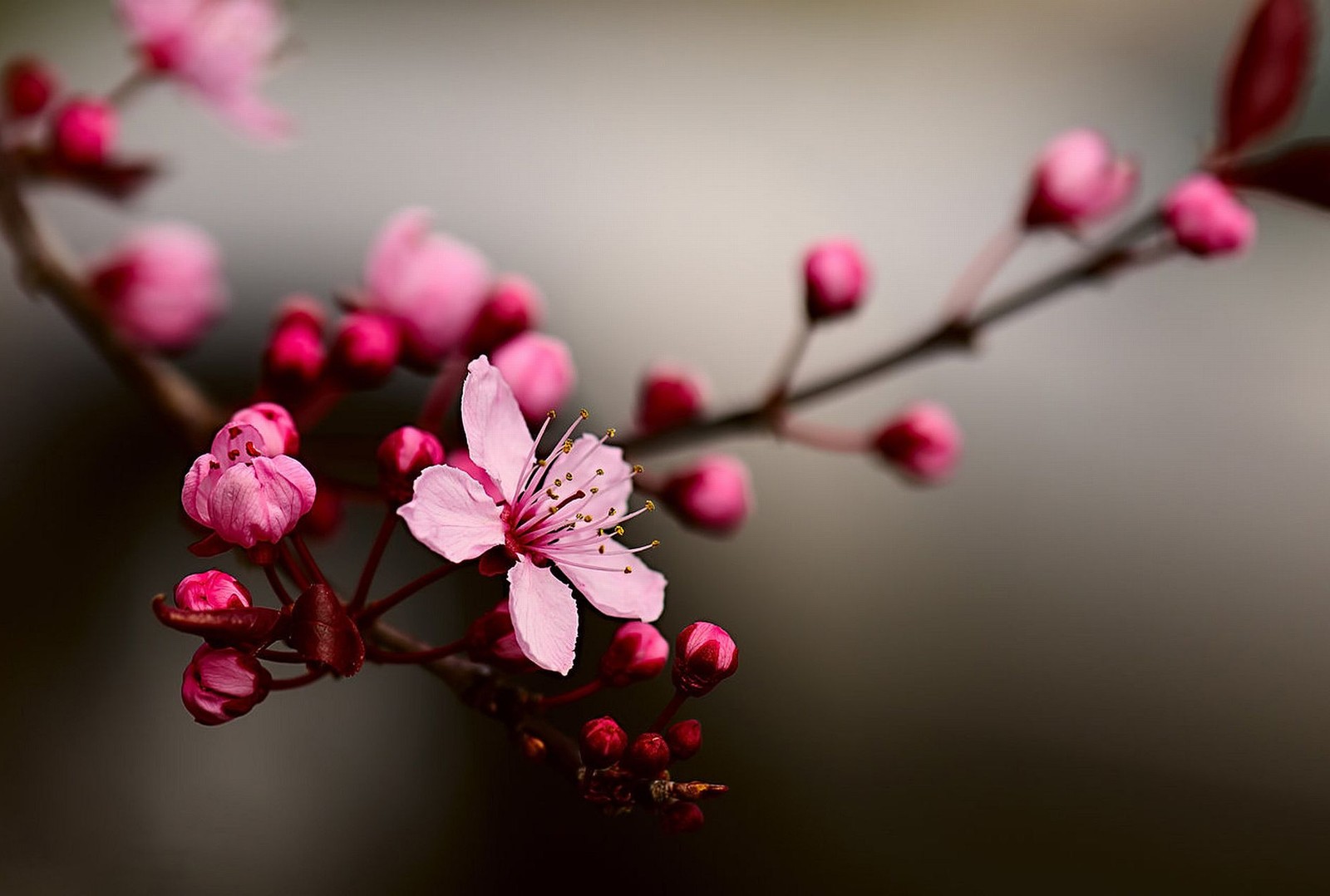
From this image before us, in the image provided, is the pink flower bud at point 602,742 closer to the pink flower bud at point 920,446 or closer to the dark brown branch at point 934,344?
the dark brown branch at point 934,344

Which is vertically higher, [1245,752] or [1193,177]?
[1193,177]

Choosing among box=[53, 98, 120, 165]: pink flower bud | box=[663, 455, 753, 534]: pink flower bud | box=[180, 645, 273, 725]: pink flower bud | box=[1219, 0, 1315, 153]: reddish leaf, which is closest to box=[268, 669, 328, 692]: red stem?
box=[180, 645, 273, 725]: pink flower bud

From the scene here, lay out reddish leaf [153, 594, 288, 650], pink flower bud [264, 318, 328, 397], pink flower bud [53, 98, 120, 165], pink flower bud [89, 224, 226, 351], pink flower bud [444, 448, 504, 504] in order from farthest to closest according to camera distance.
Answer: pink flower bud [89, 224, 226, 351]
pink flower bud [53, 98, 120, 165]
pink flower bud [264, 318, 328, 397]
pink flower bud [444, 448, 504, 504]
reddish leaf [153, 594, 288, 650]

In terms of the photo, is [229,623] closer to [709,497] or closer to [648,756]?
[648,756]

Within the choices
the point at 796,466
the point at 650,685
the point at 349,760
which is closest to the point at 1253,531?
the point at 796,466

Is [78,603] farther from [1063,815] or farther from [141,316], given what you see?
[1063,815]

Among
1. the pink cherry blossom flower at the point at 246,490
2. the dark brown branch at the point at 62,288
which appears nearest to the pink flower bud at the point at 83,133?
the dark brown branch at the point at 62,288

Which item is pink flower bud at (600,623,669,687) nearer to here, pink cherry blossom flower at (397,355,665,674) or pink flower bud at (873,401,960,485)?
pink cherry blossom flower at (397,355,665,674)

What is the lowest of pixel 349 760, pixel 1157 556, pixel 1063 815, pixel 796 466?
pixel 1063 815
